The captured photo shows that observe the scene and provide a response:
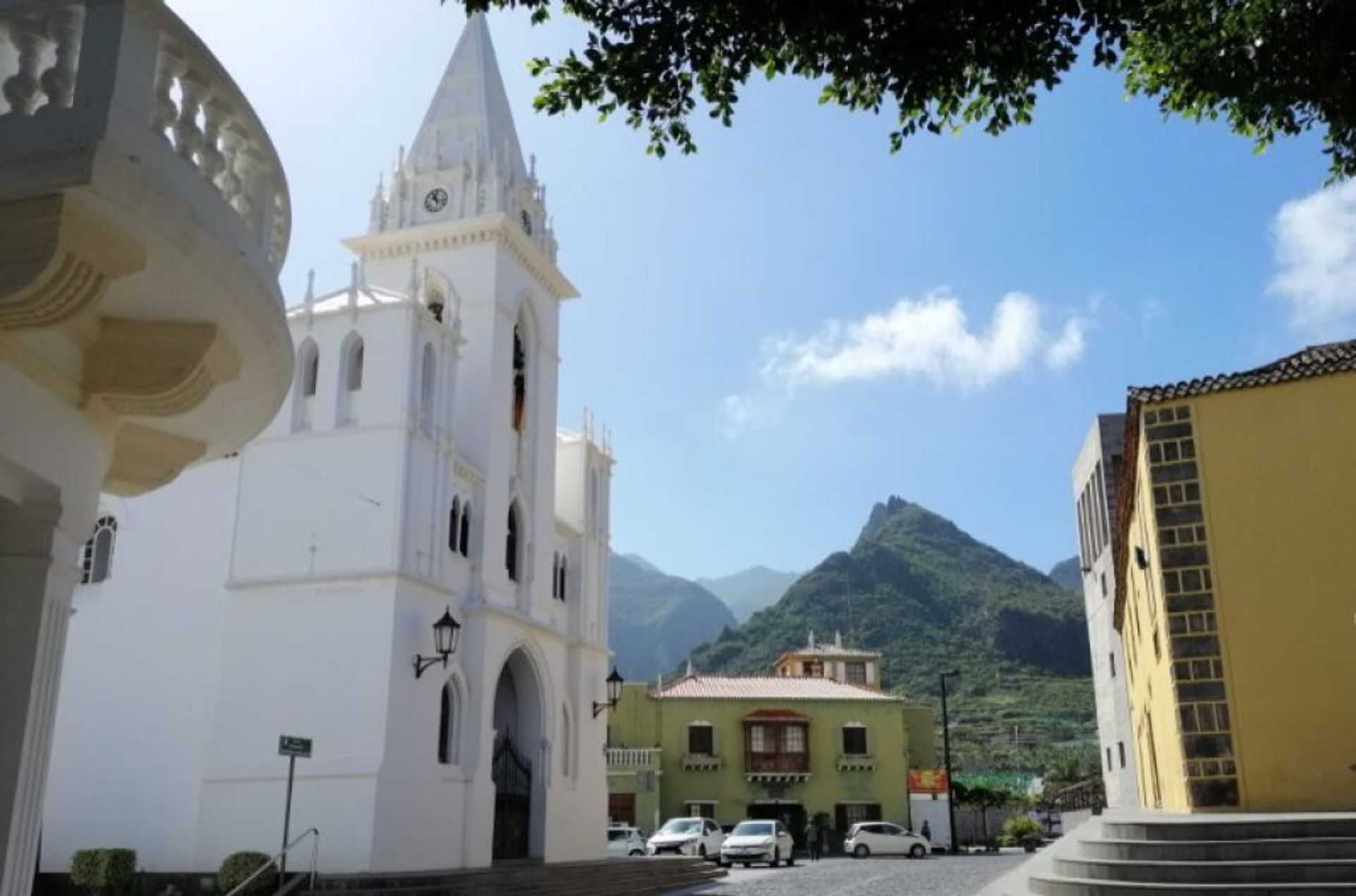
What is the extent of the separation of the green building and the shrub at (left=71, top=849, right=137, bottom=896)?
2696 cm

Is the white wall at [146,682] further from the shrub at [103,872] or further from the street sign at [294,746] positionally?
the street sign at [294,746]

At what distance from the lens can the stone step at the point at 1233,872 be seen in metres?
9.55

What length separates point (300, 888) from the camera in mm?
17828

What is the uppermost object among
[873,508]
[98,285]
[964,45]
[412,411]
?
[873,508]

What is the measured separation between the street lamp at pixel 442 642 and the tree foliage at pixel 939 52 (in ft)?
47.6

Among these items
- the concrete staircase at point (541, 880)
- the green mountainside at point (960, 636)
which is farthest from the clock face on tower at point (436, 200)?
the green mountainside at point (960, 636)

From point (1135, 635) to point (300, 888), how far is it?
13883mm

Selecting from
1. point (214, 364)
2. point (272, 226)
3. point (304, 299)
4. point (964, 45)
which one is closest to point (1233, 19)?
point (964, 45)

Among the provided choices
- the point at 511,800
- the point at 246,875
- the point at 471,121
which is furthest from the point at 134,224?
the point at 471,121

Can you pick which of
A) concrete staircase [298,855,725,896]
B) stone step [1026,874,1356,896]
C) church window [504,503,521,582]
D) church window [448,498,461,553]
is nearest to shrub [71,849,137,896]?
concrete staircase [298,855,725,896]

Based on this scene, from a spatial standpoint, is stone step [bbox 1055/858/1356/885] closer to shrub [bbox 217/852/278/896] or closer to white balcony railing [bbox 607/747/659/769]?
shrub [bbox 217/852/278/896]

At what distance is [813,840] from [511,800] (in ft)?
55.2

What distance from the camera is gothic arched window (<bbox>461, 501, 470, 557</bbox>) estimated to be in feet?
77.4

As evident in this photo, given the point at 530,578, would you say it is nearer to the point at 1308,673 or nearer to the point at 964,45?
the point at 1308,673
